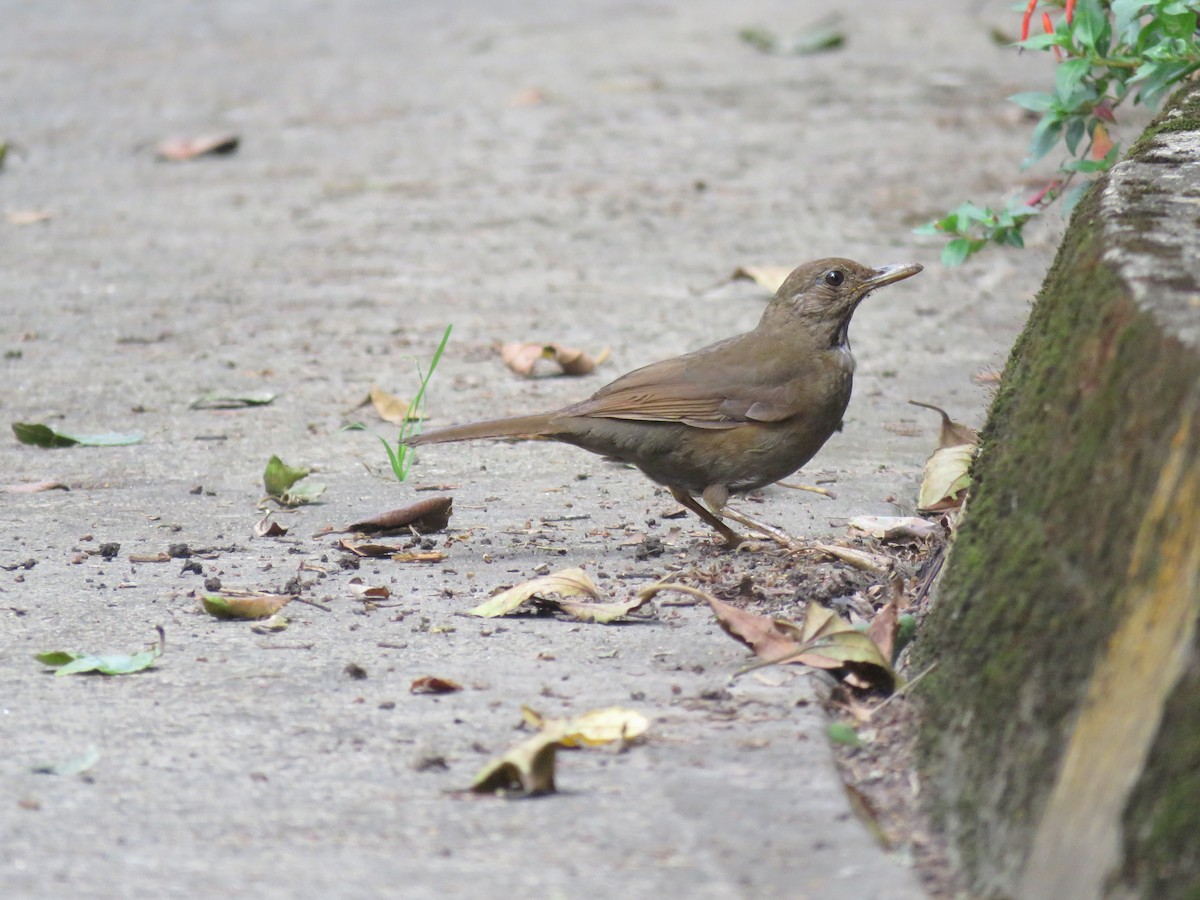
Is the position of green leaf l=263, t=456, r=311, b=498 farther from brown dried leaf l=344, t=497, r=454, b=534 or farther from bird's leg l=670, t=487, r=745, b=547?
bird's leg l=670, t=487, r=745, b=547

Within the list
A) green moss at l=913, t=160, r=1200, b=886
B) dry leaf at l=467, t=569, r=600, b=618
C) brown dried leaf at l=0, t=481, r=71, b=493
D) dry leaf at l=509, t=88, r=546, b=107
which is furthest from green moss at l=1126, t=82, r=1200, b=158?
dry leaf at l=509, t=88, r=546, b=107

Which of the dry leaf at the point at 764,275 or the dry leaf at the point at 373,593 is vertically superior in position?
the dry leaf at the point at 373,593

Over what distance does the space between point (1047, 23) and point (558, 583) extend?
6.71ft

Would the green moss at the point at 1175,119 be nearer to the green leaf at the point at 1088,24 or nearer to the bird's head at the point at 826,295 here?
the green leaf at the point at 1088,24

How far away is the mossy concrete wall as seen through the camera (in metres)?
1.97

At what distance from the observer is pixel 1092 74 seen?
14.5 feet

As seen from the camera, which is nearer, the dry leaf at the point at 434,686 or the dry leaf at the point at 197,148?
the dry leaf at the point at 434,686

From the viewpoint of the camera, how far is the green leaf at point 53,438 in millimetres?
5340

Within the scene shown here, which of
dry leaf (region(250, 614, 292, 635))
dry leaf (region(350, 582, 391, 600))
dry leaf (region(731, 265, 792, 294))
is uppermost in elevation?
dry leaf (region(250, 614, 292, 635))

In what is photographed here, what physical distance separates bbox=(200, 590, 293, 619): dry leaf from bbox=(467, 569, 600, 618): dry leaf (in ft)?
1.49

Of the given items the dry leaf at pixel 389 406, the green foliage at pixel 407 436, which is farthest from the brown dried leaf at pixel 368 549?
the dry leaf at pixel 389 406

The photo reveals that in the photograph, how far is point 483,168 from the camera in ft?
30.7

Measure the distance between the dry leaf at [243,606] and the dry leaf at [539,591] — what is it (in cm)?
45

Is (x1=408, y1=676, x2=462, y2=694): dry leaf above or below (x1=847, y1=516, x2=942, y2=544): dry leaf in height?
above
